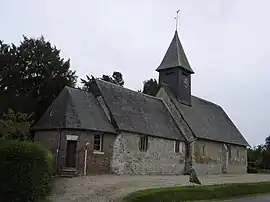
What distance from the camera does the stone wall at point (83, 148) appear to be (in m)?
27.7

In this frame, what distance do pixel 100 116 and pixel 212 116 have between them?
20577 mm

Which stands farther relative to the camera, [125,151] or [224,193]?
[125,151]

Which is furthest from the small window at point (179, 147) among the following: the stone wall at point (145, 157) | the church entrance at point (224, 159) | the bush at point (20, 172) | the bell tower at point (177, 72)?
the bush at point (20, 172)

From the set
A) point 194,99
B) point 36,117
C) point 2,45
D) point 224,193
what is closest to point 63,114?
point 36,117

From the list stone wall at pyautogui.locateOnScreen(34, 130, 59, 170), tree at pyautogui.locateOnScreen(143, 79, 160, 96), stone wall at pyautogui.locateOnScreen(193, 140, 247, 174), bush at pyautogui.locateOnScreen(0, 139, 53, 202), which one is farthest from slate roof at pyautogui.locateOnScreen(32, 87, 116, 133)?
tree at pyautogui.locateOnScreen(143, 79, 160, 96)

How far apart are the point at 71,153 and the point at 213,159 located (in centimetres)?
1871

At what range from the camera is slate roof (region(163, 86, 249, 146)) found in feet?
131

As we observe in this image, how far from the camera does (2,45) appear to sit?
109 feet

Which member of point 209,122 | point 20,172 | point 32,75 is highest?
point 32,75

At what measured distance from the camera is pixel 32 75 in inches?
1296

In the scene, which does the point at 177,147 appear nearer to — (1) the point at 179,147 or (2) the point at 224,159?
(1) the point at 179,147

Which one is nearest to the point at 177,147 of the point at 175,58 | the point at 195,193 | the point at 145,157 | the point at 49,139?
the point at 145,157

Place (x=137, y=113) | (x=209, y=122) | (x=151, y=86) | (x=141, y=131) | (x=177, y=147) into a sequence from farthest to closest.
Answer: (x=151, y=86) → (x=209, y=122) → (x=177, y=147) → (x=137, y=113) → (x=141, y=131)

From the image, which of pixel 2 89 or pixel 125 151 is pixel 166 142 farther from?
pixel 2 89
